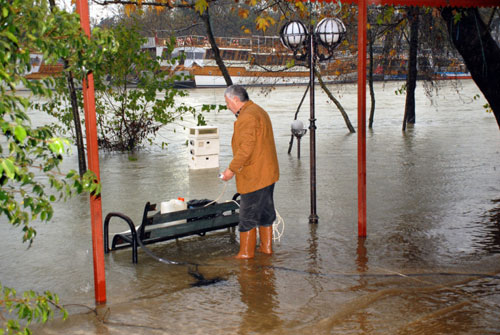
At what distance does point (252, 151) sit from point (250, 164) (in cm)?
15

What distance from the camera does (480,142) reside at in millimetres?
16016

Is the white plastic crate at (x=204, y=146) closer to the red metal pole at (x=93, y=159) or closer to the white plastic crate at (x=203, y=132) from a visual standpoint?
the white plastic crate at (x=203, y=132)

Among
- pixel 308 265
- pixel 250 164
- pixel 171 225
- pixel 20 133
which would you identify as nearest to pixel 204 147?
pixel 171 225

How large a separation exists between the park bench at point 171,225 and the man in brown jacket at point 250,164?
1.95 feet

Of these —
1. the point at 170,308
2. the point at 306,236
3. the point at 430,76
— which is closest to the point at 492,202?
the point at 306,236

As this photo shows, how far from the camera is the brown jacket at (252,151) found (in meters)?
6.20

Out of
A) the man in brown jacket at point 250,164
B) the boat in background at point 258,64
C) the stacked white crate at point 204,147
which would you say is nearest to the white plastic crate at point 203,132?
the stacked white crate at point 204,147

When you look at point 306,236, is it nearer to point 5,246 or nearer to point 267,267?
point 267,267

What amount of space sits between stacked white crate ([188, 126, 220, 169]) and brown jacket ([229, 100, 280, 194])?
621cm

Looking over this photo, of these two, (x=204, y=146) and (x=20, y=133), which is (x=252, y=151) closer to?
(x=20, y=133)

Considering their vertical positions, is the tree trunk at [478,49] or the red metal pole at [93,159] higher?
the tree trunk at [478,49]

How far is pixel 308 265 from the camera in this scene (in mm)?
6305

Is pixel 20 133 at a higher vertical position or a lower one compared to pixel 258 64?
lower

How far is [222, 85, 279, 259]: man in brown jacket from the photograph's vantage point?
6.21m
